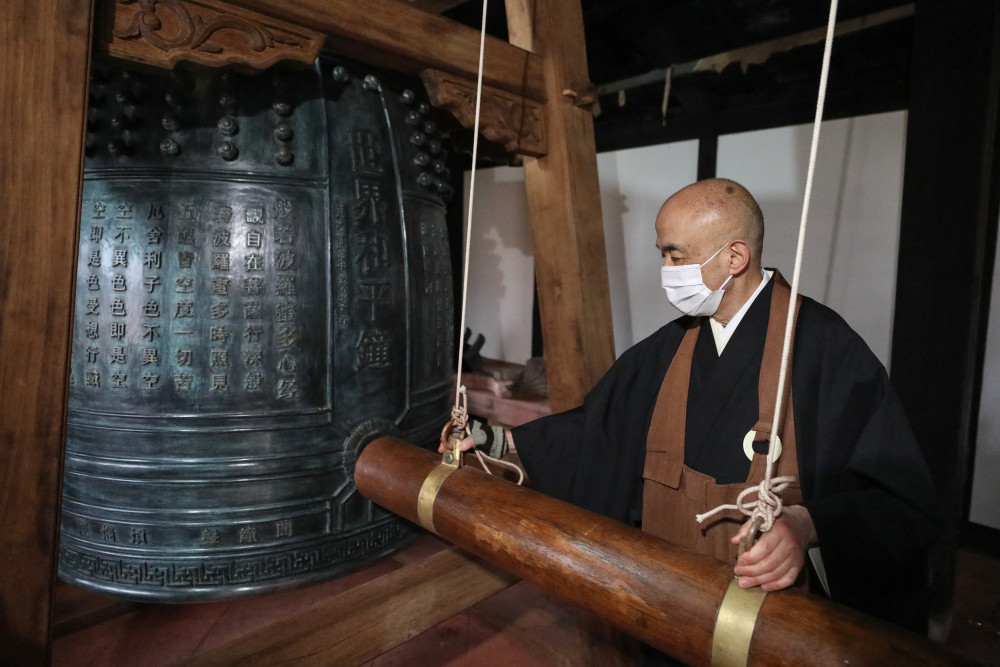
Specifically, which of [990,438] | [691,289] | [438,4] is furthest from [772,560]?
[990,438]

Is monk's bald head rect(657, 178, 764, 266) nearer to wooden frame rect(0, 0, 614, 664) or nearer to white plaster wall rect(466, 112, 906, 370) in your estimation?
wooden frame rect(0, 0, 614, 664)

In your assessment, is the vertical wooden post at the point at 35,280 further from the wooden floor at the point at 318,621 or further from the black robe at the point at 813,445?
the black robe at the point at 813,445

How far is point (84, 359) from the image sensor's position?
1786mm

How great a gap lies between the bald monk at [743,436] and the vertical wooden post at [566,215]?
1.57 ft

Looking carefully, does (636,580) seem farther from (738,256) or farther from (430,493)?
(738,256)

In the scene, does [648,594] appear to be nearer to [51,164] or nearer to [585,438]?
[585,438]

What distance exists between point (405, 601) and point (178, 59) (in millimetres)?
1526

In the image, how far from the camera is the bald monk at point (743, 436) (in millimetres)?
1212

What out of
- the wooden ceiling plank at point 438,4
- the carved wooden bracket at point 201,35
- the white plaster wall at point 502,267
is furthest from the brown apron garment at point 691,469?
the white plaster wall at point 502,267

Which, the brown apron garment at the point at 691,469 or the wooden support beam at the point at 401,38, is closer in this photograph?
the brown apron garment at the point at 691,469

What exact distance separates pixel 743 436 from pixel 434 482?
782mm

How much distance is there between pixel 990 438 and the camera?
9.86 ft

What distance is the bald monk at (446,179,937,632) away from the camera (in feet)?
3.98

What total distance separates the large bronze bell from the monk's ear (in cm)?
103
